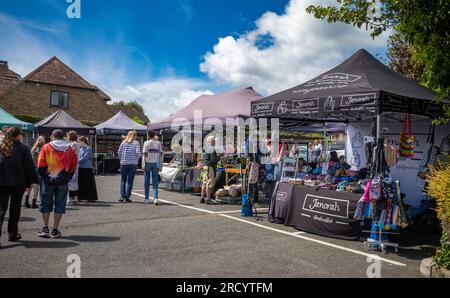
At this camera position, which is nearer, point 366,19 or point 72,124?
point 366,19

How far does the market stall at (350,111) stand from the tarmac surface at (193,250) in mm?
392

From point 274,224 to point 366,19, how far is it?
4198 mm

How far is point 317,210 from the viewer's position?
6.48 m

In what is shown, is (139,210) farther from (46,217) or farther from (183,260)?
(183,260)

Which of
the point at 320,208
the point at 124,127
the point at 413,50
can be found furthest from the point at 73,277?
the point at 124,127

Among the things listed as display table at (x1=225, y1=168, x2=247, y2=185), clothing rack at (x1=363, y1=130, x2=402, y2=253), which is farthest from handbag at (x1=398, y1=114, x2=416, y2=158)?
display table at (x1=225, y1=168, x2=247, y2=185)

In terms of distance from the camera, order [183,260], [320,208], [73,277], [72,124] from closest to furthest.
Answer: [73,277] < [183,260] < [320,208] < [72,124]

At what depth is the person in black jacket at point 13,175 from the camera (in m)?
5.38

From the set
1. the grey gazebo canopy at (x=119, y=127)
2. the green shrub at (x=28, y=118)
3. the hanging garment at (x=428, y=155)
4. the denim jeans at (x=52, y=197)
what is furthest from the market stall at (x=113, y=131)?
the hanging garment at (x=428, y=155)

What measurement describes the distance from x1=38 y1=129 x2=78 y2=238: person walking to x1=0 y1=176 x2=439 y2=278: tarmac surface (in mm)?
367

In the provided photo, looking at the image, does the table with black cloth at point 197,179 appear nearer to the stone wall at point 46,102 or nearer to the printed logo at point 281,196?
the printed logo at point 281,196

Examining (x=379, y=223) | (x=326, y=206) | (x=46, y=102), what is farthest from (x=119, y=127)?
(x=379, y=223)
